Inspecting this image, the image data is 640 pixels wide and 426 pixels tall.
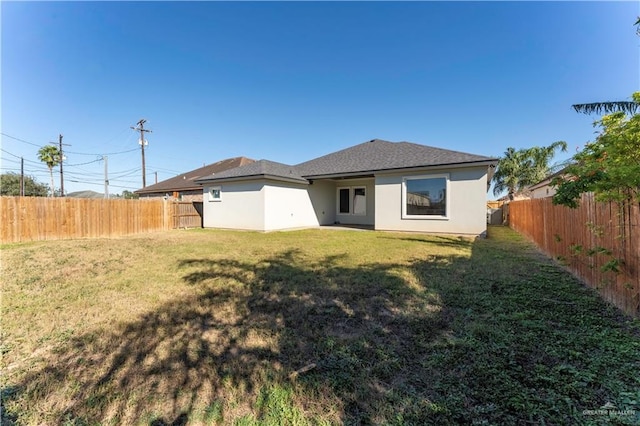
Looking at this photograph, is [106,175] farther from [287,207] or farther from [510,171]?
[510,171]

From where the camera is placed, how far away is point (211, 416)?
177 centimetres

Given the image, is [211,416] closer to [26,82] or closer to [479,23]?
[479,23]

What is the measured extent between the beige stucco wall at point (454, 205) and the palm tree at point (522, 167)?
1418 centimetres

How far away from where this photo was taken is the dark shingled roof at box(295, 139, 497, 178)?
451 inches

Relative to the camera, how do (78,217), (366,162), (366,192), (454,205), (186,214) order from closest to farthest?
(78,217) < (454,205) < (366,162) < (186,214) < (366,192)

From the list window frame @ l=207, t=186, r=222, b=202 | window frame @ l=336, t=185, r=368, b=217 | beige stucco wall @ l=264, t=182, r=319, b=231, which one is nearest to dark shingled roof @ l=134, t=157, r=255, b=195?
window frame @ l=207, t=186, r=222, b=202

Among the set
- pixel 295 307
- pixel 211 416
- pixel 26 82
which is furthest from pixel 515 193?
pixel 26 82

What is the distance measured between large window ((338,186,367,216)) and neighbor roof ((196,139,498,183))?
2014mm

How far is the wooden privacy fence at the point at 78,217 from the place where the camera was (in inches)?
374

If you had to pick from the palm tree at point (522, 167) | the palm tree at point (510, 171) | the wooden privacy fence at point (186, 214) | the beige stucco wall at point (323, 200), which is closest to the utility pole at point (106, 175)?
the wooden privacy fence at point (186, 214)

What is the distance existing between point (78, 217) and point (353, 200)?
13.5 meters

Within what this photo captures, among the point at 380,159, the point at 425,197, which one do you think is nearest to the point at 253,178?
the point at 380,159

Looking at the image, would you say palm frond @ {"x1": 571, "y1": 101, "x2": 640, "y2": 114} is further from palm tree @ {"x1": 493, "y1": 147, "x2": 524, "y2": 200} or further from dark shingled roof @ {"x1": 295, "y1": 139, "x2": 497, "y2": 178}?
palm tree @ {"x1": 493, "y1": 147, "x2": 524, "y2": 200}

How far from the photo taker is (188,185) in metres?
24.4
